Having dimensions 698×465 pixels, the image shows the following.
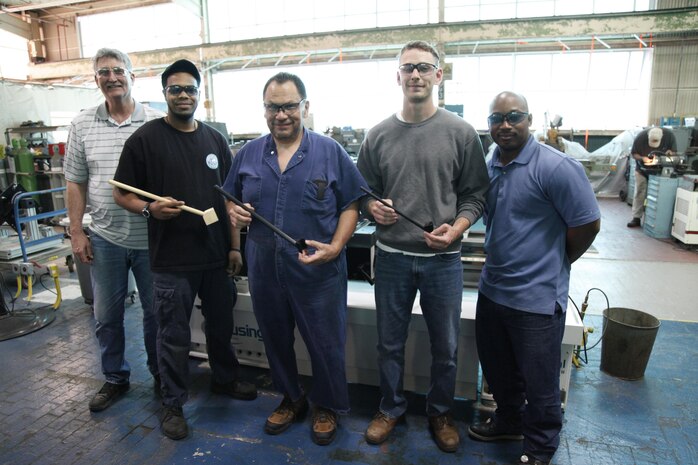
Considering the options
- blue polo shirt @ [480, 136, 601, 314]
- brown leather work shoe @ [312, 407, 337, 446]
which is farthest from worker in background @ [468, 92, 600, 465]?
brown leather work shoe @ [312, 407, 337, 446]

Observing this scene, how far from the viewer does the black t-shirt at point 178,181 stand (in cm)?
187

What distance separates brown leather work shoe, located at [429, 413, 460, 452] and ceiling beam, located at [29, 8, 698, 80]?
17.0 feet

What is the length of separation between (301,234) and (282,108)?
500mm

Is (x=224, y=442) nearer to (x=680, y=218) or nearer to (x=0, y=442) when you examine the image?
(x=0, y=442)

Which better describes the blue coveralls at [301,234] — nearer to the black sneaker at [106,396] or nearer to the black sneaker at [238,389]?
the black sneaker at [238,389]

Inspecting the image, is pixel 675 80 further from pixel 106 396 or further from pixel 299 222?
pixel 106 396

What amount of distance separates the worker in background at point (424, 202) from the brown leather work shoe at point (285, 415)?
0.57 metres

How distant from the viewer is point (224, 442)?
1979 millimetres

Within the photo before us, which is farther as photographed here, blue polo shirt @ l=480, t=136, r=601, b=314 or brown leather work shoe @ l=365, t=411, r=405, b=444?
brown leather work shoe @ l=365, t=411, r=405, b=444

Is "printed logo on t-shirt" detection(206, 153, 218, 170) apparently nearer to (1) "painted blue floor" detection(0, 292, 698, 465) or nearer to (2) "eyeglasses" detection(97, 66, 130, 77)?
(2) "eyeglasses" detection(97, 66, 130, 77)

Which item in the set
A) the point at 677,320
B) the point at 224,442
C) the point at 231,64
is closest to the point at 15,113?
the point at 231,64

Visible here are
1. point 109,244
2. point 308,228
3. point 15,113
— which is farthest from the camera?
point 15,113

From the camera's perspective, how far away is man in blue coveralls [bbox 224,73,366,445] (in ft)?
5.74

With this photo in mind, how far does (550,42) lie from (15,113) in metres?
10.8
